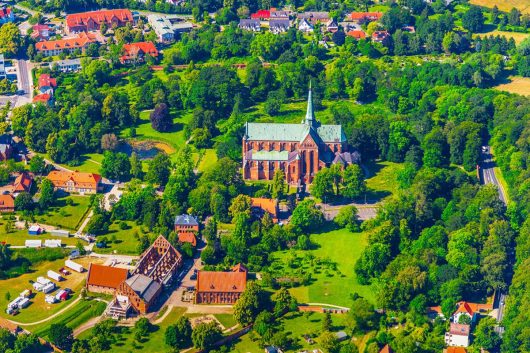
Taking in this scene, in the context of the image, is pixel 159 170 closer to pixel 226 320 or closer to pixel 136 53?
pixel 226 320

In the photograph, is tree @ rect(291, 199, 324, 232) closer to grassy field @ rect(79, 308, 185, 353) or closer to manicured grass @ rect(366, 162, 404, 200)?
manicured grass @ rect(366, 162, 404, 200)

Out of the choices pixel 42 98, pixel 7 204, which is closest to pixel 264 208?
pixel 7 204

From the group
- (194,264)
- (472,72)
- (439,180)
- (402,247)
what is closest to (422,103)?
(472,72)

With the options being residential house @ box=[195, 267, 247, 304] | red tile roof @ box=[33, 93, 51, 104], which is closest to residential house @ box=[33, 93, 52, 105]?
red tile roof @ box=[33, 93, 51, 104]

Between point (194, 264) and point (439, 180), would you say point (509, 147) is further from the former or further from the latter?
point (194, 264)

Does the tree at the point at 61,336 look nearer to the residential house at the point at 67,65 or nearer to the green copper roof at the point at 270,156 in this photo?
the green copper roof at the point at 270,156
